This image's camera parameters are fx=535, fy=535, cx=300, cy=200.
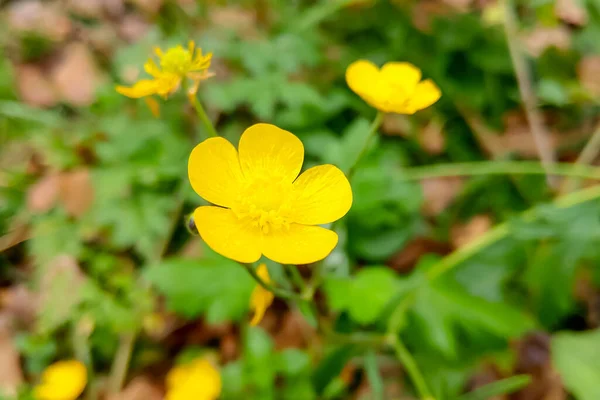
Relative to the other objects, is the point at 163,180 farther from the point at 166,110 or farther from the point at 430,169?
Result: the point at 430,169

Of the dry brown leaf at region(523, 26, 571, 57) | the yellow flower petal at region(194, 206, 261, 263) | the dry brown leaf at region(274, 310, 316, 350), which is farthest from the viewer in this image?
the dry brown leaf at region(523, 26, 571, 57)

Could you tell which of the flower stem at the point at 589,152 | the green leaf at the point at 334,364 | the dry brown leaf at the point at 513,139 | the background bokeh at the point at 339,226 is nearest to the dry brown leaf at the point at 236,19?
the background bokeh at the point at 339,226

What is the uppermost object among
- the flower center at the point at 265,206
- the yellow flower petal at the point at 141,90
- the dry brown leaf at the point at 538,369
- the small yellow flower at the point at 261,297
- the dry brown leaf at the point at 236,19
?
the yellow flower petal at the point at 141,90

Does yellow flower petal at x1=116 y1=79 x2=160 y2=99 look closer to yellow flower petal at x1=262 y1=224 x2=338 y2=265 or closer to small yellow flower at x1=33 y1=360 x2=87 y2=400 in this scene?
yellow flower petal at x1=262 y1=224 x2=338 y2=265

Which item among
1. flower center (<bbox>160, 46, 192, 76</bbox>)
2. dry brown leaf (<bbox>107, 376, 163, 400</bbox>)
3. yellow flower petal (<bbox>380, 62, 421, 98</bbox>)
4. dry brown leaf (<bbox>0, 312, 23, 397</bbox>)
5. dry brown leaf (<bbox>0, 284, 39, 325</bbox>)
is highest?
flower center (<bbox>160, 46, 192, 76</bbox>)

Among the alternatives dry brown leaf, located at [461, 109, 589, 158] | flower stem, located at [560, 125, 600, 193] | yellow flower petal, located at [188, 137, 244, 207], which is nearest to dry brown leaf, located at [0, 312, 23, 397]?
yellow flower petal, located at [188, 137, 244, 207]

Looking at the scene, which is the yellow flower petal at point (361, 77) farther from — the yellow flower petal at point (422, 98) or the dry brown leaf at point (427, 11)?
the dry brown leaf at point (427, 11)

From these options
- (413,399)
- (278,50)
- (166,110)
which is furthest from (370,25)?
(413,399)

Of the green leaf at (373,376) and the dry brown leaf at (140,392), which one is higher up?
the green leaf at (373,376)

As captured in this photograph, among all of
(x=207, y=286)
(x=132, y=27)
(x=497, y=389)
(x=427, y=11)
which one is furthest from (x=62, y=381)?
(x=427, y=11)
